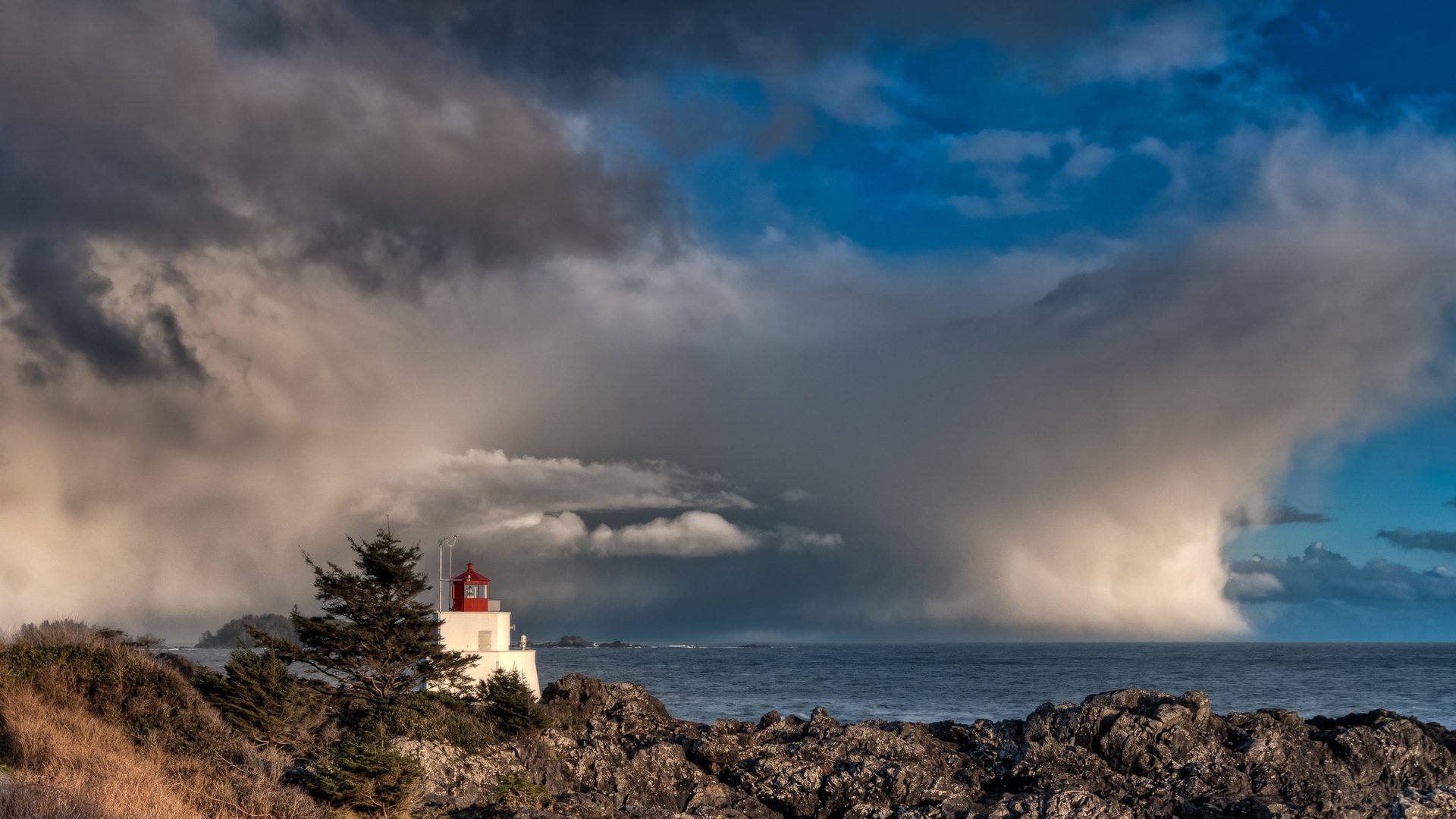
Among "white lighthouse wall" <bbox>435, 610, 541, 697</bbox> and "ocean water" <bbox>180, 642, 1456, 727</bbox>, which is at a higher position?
"white lighthouse wall" <bbox>435, 610, 541, 697</bbox>

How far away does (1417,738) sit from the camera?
1261 inches

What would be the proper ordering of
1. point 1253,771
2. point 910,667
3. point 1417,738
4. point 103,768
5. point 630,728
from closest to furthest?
point 103,768 → point 1253,771 → point 1417,738 → point 630,728 → point 910,667

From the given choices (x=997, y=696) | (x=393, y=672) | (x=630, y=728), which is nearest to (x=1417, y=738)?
(x=630, y=728)

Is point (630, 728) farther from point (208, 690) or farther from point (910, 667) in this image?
point (910, 667)

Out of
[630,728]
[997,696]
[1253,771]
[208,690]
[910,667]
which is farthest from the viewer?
[910,667]

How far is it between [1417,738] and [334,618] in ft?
111

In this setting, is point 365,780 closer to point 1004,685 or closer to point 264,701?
point 264,701

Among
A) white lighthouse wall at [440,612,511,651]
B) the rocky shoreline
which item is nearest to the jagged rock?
the rocky shoreline

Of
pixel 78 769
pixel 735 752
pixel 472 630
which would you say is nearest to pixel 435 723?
pixel 735 752

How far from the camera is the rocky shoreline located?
2667 centimetres

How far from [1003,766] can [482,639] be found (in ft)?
63.5

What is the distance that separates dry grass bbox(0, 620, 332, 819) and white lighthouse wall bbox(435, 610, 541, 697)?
11216 mm

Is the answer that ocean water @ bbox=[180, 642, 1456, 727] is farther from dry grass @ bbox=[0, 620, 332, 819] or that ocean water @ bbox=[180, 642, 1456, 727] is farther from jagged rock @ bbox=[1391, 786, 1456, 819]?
dry grass @ bbox=[0, 620, 332, 819]

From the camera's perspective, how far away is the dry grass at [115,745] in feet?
43.0
